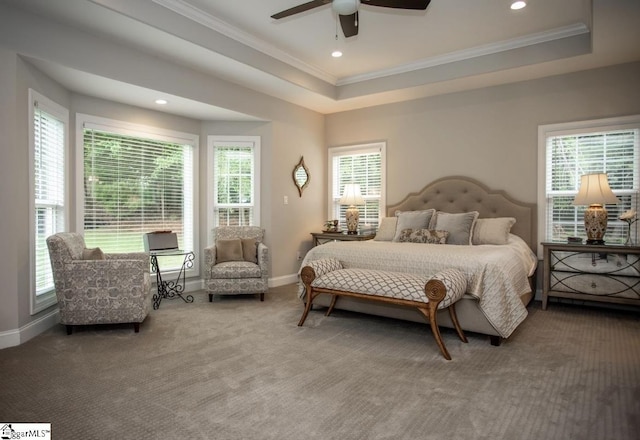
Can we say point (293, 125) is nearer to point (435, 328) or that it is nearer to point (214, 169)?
point (214, 169)

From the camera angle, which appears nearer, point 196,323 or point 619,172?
point 196,323

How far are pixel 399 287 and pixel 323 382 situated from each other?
0.99 meters

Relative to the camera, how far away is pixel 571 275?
13.7 ft

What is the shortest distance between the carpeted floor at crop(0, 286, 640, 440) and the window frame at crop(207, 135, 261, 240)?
2068 mm

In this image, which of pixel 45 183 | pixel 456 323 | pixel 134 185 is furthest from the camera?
pixel 134 185

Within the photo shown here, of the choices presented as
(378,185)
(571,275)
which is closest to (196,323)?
(378,185)

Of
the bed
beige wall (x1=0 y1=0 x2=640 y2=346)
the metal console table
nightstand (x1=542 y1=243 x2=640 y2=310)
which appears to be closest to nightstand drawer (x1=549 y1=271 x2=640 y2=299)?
nightstand (x1=542 y1=243 x2=640 y2=310)

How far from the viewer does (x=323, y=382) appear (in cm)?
248

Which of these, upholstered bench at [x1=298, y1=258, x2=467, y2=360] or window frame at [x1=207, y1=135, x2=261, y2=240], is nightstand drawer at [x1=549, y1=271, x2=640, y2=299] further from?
window frame at [x1=207, y1=135, x2=261, y2=240]

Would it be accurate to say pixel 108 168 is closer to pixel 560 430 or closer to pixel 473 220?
pixel 473 220

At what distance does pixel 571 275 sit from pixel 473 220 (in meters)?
1.12

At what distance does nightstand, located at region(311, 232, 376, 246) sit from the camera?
5523 mm

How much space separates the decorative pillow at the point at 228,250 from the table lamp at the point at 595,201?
3847 millimetres

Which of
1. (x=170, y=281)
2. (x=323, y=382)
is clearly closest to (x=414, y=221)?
(x=323, y=382)
